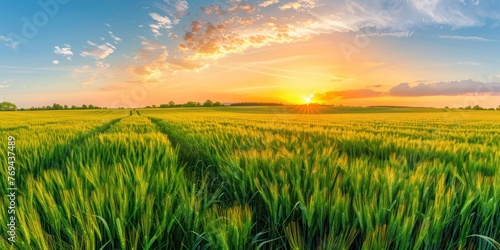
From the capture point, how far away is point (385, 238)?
48.1 inches

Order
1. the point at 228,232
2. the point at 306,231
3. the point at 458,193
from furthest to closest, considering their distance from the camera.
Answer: the point at 458,193, the point at 306,231, the point at 228,232

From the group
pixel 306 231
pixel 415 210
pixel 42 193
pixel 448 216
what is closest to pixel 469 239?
pixel 448 216

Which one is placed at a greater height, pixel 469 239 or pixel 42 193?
pixel 42 193

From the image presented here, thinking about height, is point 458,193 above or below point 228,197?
above

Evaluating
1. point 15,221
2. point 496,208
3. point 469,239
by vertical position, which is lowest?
point 469,239

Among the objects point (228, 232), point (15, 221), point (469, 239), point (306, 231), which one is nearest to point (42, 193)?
point (15, 221)

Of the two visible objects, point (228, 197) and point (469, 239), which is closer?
point (469, 239)

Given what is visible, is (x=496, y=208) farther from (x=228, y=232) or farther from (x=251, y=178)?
(x=228, y=232)

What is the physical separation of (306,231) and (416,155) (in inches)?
104

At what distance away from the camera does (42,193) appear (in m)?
1.50

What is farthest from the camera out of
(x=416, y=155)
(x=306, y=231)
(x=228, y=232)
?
(x=416, y=155)

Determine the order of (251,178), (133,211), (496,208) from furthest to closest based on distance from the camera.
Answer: (251,178) → (496,208) → (133,211)

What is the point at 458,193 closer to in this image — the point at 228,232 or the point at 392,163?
Answer: the point at 392,163

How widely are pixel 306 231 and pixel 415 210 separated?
56 cm
